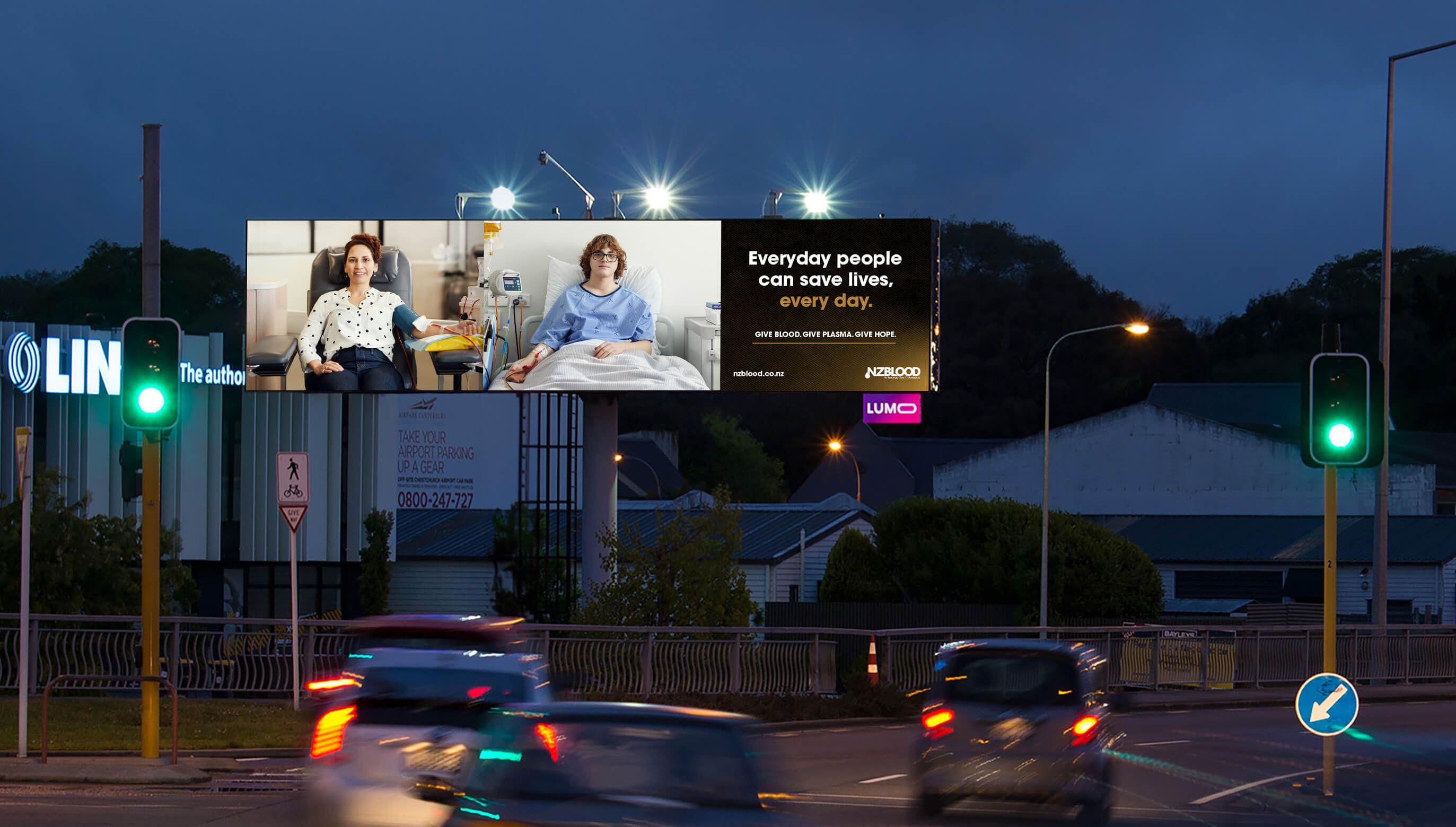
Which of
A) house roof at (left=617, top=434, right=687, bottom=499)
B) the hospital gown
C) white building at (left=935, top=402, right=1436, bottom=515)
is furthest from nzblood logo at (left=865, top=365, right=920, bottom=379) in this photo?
house roof at (left=617, top=434, right=687, bottom=499)

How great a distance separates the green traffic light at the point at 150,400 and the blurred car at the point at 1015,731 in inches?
328

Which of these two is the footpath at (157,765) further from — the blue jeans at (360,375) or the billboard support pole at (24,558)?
the blue jeans at (360,375)

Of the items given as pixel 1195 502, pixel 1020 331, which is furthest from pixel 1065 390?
pixel 1195 502

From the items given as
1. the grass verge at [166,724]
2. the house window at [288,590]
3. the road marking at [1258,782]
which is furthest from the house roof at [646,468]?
the road marking at [1258,782]

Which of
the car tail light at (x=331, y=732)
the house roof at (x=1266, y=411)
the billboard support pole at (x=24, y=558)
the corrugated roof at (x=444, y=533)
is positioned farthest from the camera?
the house roof at (x=1266, y=411)

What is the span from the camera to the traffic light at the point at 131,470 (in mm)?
15977

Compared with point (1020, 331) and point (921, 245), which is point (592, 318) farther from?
point (1020, 331)

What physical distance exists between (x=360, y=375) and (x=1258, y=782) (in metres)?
20.9

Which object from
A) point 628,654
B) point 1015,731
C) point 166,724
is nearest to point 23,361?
point 628,654

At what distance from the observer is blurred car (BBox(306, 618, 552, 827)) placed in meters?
10.1

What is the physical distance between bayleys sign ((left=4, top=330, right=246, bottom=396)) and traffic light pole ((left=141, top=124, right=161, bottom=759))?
23.0 m

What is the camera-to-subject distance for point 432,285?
1283 inches

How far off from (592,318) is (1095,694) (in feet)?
66.7

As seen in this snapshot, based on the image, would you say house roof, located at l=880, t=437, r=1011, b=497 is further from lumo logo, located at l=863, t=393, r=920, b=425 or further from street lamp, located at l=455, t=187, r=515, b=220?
street lamp, located at l=455, t=187, r=515, b=220
